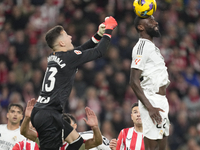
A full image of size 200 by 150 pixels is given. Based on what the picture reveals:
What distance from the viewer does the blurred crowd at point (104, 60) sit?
9375 millimetres

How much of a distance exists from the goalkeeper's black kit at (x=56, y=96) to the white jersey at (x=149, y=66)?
18.6 inches

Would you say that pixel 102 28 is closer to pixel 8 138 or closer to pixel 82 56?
pixel 82 56

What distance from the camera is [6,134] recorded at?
6.86 metres

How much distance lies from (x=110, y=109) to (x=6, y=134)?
3237 millimetres

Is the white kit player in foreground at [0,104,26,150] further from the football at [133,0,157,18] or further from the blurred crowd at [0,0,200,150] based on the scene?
the football at [133,0,157,18]

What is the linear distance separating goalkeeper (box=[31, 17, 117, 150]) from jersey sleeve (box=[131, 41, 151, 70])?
43 centimetres

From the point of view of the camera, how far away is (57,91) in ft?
15.1

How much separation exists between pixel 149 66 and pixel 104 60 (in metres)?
5.84

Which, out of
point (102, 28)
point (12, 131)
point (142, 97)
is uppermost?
point (102, 28)

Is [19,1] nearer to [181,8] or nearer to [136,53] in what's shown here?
[181,8]

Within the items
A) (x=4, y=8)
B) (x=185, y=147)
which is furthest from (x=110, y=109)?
(x=4, y=8)

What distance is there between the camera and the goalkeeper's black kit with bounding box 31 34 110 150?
450 cm

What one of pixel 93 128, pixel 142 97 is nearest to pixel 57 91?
pixel 93 128

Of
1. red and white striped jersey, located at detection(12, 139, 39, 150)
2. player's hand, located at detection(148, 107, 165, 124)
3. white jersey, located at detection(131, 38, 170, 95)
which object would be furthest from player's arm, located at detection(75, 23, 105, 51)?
red and white striped jersey, located at detection(12, 139, 39, 150)
